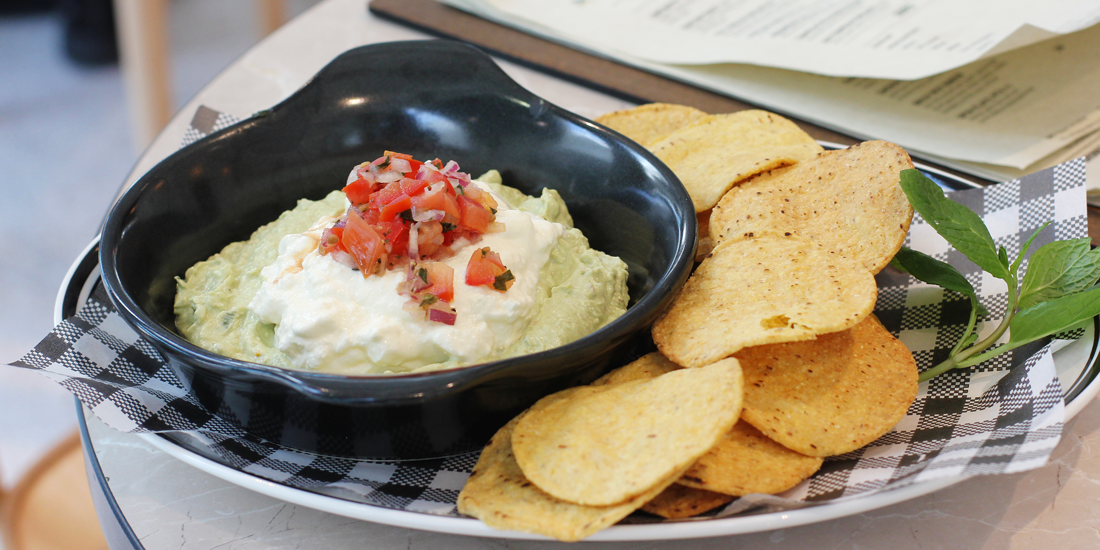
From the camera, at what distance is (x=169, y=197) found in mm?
1629

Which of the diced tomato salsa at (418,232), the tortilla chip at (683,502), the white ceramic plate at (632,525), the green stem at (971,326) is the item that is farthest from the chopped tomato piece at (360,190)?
the green stem at (971,326)

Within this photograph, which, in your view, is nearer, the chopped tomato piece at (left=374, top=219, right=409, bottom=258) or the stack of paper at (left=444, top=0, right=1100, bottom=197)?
the chopped tomato piece at (left=374, top=219, right=409, bottom=258)

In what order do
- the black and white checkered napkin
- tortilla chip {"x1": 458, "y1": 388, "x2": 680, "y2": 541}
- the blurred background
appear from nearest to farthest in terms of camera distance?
tortilla chip {"x1": 458, "y1": 388, "x2": 680, "y2": 541} < the black and white checkered napkin < the blurred background

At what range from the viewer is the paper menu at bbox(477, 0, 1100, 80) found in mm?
2338

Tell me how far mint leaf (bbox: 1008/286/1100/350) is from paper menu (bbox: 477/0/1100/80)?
102 centimetres

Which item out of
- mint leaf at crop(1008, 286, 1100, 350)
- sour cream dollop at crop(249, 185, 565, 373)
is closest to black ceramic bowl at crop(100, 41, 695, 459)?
sour cream dollop at crop(249, 185, 565, 373)

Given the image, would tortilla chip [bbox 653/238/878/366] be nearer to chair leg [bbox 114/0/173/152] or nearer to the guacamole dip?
the guacamole dip

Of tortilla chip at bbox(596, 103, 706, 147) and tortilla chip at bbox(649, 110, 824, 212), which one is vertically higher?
tortilla chip at bbox(649, 110, 824, 212)

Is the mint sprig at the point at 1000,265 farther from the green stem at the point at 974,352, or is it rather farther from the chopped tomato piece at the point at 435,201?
the chopped tomato piece at the point at 435,201

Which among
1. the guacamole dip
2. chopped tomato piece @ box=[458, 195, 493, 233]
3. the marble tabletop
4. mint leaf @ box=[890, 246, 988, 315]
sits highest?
mint leaf @ box=[890, 246, 988, 315]

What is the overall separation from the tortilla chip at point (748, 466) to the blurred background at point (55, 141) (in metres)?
2.83

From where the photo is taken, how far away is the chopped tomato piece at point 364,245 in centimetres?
143

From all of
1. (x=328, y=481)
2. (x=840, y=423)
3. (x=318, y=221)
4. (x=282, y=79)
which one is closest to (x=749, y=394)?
(x=840, y=423)

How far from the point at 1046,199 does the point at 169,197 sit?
1.64m
